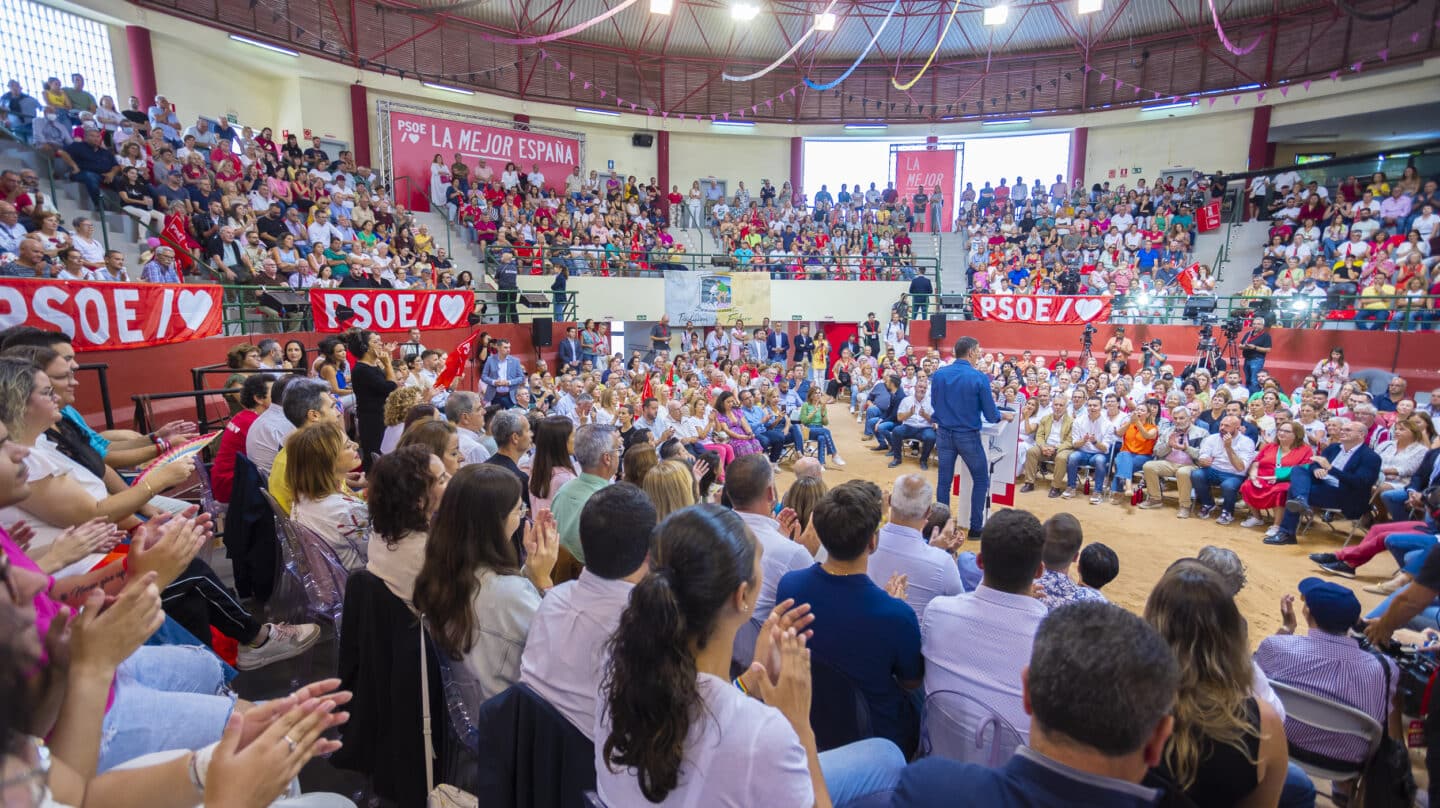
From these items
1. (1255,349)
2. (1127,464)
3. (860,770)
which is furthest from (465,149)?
(860,770)

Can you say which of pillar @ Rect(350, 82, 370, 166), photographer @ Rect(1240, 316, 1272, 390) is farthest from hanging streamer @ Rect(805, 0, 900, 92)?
photographer @ Rect(1240, 316, 1272, 390)

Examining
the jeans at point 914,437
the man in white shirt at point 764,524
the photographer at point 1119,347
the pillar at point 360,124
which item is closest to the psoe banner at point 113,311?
the man in white shirt at point 764,524

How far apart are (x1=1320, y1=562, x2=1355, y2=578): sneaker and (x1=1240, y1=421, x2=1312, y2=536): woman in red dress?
2.51 feet

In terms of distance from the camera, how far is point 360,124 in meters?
16.0

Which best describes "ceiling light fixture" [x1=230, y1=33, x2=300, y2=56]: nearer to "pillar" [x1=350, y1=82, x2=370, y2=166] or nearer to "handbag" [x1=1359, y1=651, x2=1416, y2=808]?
"pillar" [x1=350, y1=82, x2=370, y2=166]

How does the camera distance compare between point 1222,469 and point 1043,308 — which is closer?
point 1222,469

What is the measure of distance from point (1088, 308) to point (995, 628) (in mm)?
13426

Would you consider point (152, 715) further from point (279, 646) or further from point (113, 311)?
point (113, 311)

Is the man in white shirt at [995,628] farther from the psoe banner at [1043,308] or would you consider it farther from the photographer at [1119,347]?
the psoe banner at [1043,308]

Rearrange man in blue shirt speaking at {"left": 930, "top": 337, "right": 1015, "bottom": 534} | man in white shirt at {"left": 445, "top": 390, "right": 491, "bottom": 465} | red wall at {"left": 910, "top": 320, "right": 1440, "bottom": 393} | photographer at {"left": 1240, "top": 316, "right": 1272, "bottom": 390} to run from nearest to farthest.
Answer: man in white shirt at {"left": 445, "top": 390, "right": 491, "bottom": 465}
man in blue shirt speaking at {"left": 930, "top": 337, "right": 1015, "bottom": 534}
red wall at {"left": 910, "top": 320, "right": 1440, "bottom": 393}
photographer at {"left": 1240, "top": 316, "right": 1272, "bottom": 390}

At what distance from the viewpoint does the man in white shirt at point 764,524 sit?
8.86ft

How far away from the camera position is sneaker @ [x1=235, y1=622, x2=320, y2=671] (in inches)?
125

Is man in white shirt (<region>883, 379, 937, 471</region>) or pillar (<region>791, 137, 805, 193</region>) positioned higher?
pillar (<region>791, 137, 805, 193</region>)

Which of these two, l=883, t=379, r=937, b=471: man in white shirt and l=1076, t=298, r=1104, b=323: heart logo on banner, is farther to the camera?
l=1076, t=298, r=1104, b=323: heart logo on banner
